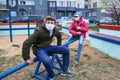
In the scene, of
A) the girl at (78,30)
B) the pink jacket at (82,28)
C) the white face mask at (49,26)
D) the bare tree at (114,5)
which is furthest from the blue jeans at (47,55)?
the bare tree at (114,5)

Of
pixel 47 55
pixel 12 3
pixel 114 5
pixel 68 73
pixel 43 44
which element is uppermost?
pixel 12 3

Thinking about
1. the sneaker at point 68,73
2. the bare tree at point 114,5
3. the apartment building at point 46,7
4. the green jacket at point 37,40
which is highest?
the apartment building at point 46,7

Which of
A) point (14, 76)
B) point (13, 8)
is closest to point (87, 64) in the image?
point (14, 76)

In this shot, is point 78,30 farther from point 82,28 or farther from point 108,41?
point 108,41

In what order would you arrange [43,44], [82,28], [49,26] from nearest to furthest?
[49,26] → [43,44] → [82,28]

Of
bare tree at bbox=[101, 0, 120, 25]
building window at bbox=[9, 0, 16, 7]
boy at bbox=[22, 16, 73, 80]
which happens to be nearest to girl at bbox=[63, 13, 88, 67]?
boy at bbox=[22, 16, 73, 80]

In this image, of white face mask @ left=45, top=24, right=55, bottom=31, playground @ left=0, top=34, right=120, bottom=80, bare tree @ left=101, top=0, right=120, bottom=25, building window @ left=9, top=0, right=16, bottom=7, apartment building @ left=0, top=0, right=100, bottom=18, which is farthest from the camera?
apartment building @ left=0, top=0, right=100, bottom=18

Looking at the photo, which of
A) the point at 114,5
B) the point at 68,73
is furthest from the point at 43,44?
the point at 114,5

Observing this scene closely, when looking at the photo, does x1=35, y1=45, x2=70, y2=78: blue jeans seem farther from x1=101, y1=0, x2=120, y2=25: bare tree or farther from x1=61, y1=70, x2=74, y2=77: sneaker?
x1=101, y1=0, x2=120, y2=25: bare tree

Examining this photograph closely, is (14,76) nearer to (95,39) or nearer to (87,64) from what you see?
(87,64)

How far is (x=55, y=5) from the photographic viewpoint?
1934 inches

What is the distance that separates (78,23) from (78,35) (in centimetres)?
39

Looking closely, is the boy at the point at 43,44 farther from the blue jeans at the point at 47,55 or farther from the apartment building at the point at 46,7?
the apartment building at the point at 46,7

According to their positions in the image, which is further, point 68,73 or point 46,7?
point 46,7
